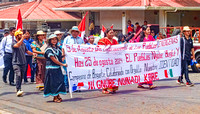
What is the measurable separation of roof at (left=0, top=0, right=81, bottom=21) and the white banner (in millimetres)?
16750

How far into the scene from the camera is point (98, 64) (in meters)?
9.38

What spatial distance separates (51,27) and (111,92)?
63.6 feet

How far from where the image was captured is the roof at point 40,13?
26375 millimetres

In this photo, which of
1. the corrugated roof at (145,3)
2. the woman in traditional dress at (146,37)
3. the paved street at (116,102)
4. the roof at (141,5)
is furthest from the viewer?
the corrugated roof at (145,3)

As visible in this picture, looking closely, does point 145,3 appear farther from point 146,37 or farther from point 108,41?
point 108,41

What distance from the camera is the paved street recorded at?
7707 millimetres

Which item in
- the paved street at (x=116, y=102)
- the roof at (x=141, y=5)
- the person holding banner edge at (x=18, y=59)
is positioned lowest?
the paved street at (x=116, y=102)

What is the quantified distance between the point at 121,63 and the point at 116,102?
1574 mm

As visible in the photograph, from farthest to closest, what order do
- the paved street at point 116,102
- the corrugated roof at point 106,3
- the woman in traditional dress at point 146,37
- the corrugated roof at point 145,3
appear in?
the corrugated roof at point 106,3, the corrugated roof at point 145,3, the woman in traditional dress at point 146,37, the paved street at point 116,102

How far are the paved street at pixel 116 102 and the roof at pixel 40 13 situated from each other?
641 inches

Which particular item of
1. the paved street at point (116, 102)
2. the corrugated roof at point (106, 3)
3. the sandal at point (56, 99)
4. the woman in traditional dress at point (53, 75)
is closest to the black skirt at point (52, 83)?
the woman in traditional dress at point (53, 75)

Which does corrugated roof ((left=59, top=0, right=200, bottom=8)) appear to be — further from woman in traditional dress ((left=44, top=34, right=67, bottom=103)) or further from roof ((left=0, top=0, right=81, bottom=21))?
woman in traditional dress ((left=44, top=34, right=67, bottom=103))

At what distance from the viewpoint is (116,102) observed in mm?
8445

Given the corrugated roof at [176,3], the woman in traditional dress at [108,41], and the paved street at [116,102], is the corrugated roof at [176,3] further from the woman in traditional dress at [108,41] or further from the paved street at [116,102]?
the woman in traditional dress at [108,41]
